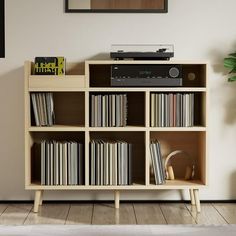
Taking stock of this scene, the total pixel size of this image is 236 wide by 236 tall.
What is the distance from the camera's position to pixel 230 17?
3.66 metres

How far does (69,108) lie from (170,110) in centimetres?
73

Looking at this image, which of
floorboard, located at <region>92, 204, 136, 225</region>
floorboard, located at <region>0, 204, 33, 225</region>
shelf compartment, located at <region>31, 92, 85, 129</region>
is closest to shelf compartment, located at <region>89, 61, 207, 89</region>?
shelf compartment, located at <region>31, 92, 85, 129</region>

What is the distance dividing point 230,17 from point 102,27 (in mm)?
892

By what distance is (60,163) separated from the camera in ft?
11.3

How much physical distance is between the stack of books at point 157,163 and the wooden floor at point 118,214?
21cm

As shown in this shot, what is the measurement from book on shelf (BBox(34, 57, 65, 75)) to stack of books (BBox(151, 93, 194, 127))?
2.06 ft

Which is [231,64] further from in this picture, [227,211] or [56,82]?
[56,82]

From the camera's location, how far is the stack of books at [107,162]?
343 centimetres

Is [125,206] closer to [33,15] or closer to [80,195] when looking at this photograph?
[80,195]

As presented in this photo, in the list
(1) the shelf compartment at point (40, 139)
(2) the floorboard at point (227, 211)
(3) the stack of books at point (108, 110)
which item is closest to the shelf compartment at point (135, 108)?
(3) the stack of books at point (108, 110)

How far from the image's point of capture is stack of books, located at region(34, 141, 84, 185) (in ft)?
11.3

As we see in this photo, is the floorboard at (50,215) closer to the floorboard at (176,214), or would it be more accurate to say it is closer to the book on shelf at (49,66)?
the floorboard at (176,214)

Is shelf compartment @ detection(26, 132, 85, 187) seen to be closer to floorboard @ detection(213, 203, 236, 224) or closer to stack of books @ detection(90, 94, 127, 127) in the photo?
stack of books @ detection(90, 94, 127, 127)

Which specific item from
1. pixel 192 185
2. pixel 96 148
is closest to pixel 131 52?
pixel 96 148
